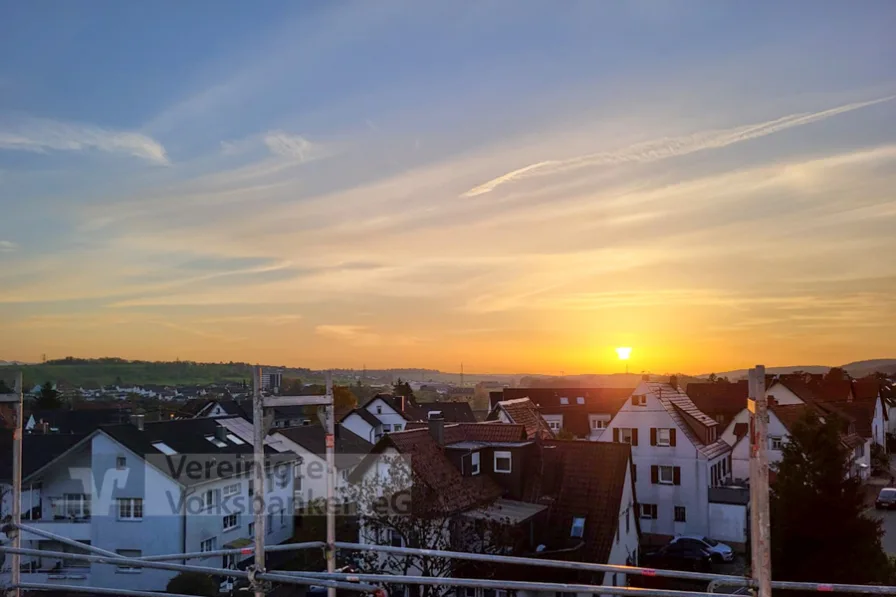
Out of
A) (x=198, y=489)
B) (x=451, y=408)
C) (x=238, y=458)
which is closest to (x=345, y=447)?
(x=238, y=458)

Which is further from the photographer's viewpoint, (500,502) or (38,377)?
(38,377)

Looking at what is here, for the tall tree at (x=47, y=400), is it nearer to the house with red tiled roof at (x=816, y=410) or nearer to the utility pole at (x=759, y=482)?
the house with red tiled roof at (x=816, y=410)

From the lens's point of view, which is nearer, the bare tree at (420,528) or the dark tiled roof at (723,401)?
the bare tree at (420,528)

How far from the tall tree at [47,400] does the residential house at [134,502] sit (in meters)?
45.6

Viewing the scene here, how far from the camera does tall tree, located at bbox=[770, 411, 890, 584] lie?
16734mm

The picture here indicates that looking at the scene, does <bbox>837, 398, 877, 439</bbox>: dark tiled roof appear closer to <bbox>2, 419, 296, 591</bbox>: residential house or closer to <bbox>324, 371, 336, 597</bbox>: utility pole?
<bbox>2, 419, 296, 591</bbox>: residential house

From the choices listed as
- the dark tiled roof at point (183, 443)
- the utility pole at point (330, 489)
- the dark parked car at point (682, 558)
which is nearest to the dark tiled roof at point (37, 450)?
the dark tiled roof at point (183, 443)

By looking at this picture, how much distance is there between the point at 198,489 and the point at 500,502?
35.5 feet

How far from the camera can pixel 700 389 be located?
55688 mm

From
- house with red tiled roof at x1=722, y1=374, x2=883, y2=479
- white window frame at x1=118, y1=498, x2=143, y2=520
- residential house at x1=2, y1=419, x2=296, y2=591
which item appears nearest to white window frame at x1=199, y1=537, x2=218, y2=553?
residential house at x1=2, y1=419, x2=296, y2=591

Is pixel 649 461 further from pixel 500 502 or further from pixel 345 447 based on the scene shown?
pixel 345 447

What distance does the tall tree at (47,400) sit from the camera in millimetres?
66688

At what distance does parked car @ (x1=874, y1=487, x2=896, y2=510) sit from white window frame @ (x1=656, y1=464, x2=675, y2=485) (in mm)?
13075

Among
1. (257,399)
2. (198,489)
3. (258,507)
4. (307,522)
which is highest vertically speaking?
(257,399)
